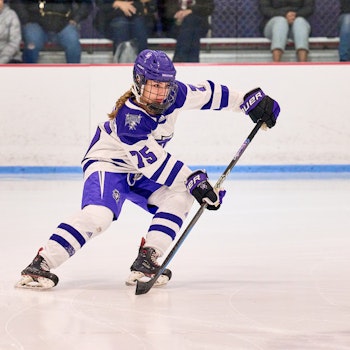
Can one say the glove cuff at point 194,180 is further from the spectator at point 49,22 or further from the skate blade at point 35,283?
the spectator at point 49,22

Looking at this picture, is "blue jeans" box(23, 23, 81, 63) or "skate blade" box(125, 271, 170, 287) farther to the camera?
"blue jeans" box(23, 23, 81, 63)

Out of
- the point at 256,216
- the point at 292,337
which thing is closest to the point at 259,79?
the point at 256,216

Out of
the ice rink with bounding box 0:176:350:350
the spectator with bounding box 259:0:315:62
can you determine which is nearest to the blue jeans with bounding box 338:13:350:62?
the spectator with bounding box 259:0:315:62

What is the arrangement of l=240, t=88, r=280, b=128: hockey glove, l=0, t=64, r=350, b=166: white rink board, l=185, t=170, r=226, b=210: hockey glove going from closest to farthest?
l=185, t=170, r=226, b=210: hockey glove, l=240, t=88, r=280, b=128: hockey glove, l=0, t=64, r=350, b=166: white rink board

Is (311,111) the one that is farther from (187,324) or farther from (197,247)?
(187,324)

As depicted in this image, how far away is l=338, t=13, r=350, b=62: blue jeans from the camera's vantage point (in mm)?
8062

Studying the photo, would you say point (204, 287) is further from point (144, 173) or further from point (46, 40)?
point (46, 40)

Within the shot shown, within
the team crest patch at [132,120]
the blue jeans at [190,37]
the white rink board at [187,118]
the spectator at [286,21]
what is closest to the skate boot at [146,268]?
the team crest patch at [132,120]

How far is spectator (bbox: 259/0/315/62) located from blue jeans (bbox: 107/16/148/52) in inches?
39.0

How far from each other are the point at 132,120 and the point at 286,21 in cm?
477

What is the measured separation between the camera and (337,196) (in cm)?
636

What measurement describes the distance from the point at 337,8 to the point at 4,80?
2.77 m

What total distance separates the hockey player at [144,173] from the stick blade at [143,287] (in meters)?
0.14

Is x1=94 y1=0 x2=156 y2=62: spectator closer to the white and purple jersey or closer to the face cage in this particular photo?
the white and purple jersey
